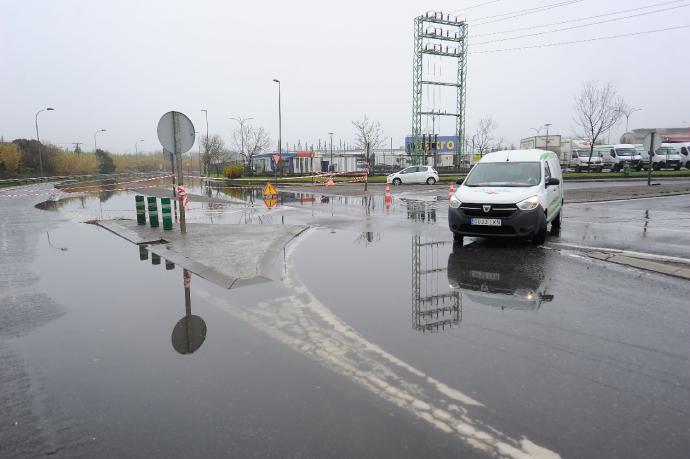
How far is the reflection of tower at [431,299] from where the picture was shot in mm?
5129

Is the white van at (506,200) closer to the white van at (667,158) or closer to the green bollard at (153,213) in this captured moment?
the green bollard at (153,213)

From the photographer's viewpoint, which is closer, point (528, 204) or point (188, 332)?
point (188, 332)

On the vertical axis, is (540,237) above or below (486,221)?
below

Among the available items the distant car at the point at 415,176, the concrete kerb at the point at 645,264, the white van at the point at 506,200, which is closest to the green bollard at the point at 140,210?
the white van at the point at 506,200

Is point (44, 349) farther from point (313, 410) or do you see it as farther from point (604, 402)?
point (604, 402)

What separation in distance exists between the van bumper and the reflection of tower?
1213 mm

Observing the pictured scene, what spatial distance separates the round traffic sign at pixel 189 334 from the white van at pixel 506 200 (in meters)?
6.02

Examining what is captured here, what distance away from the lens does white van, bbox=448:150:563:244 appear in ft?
30.1

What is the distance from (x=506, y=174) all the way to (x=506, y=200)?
5.11 ft

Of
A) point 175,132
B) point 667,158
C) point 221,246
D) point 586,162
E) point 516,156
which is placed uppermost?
point 175,132

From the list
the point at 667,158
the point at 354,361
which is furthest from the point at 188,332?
the point at 667,158

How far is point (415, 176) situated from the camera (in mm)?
35094

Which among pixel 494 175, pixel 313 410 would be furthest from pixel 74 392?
pixel 494 175

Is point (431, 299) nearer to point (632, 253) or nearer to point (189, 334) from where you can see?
point (189, 334)
